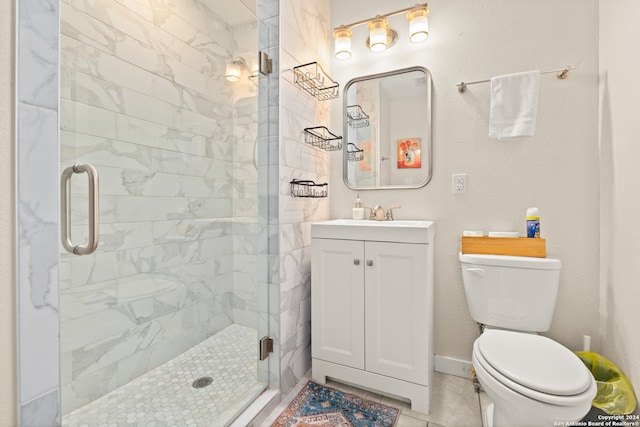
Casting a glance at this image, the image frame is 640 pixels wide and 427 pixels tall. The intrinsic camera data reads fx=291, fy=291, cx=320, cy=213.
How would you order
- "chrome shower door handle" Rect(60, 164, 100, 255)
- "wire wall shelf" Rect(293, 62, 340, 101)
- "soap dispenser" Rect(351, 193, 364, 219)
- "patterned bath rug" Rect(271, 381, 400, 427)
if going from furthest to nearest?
1. "soap dispenser" Rect(351, 193, 364, 219)
2. "wire wall shelf" Rect(293, 62, 340, 101)
3. "patterned bath rug" Rect(271, 381, 400, 427)
4. "chrome shower door handle" Rect(60, 164, 100, 255)

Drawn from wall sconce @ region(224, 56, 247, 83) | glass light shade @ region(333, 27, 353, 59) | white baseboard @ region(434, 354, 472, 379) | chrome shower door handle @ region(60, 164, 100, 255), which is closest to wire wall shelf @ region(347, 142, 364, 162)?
glass light shade @ region(333, 27, 353, 59)

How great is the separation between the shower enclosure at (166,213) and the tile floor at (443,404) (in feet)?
1.37

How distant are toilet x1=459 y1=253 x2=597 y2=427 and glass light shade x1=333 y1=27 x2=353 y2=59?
1.50 meters

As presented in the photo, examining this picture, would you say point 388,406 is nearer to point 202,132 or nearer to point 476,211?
point 476,211

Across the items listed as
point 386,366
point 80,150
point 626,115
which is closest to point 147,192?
point 80,150

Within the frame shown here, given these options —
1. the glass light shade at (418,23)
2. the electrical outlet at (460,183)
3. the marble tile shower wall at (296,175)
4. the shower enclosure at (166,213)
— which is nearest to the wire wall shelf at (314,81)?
the marble tile shower wall at (296,175)

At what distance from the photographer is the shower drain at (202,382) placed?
1.50m

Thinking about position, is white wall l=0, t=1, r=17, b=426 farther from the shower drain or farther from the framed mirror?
the framed mirror

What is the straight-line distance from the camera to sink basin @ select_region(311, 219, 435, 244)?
56.2 inches

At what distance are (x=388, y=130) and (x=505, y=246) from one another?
99 centimetres

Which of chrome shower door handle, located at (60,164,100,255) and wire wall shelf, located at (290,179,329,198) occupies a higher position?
wire wall shelf, located at (290,179,329,198)

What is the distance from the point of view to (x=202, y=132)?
1.69m

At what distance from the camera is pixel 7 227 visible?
24.4 inches

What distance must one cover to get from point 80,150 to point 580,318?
253cm
